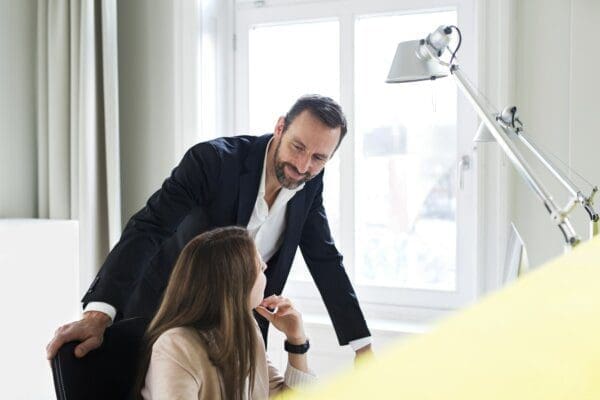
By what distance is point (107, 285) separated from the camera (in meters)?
1.43

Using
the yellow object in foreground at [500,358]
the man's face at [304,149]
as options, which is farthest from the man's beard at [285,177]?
the yellow object in foreground at [500,358]

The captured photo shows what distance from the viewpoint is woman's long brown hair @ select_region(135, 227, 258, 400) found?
53.2 inches

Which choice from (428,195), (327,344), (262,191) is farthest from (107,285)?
(428,195)

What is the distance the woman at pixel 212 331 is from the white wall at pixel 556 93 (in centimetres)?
109

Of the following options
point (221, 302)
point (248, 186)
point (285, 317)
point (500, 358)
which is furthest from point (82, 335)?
point (500, 358)

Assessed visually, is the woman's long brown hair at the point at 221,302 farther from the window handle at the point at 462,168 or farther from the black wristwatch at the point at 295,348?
the window handle at the point at 462,168

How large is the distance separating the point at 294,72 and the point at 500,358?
8.82 feet

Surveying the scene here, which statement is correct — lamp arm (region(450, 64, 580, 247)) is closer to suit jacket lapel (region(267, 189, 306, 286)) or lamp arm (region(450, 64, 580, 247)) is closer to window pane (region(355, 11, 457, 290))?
suit jacket lapel (region(267, 189, 306, 286))

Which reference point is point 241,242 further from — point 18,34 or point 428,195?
point 18,34

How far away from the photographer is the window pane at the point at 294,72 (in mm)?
2645

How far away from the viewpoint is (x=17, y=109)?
263 centimetres

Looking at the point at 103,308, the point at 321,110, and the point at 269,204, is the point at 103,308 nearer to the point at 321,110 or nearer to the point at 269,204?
the point at 269,204

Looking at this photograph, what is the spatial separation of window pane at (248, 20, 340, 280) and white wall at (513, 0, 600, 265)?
73cm

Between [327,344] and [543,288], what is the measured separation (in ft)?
8.13
